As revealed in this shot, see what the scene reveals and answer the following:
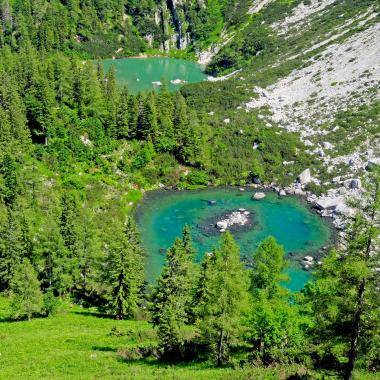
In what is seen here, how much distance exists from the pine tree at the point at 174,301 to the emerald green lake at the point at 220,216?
21205 millimetres

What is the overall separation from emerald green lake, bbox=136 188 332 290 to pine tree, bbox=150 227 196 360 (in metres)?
→ 21.2

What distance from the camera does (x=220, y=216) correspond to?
3784 inches

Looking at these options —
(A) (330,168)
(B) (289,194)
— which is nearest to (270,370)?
(B) (289,194)

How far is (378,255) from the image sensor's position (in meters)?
25.6

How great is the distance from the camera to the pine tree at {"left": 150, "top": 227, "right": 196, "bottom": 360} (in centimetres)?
3634

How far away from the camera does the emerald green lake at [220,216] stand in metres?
83.2

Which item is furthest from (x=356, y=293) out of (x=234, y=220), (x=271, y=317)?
(x=234, y=220)

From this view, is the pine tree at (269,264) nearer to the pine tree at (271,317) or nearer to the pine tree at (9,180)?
the pine tree at (271,317)

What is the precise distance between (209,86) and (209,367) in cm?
13226

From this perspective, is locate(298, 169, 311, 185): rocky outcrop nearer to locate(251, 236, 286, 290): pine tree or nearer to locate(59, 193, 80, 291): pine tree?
locate(59, 193, 80, 291): pine tree

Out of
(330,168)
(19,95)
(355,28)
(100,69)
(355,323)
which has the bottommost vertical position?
(355,323)

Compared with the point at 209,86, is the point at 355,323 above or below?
below

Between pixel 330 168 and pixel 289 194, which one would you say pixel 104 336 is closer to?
pixel 289 194

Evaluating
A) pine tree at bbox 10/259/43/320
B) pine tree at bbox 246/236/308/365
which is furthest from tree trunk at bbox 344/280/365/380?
pine tree at bbox 10/259/43/320
